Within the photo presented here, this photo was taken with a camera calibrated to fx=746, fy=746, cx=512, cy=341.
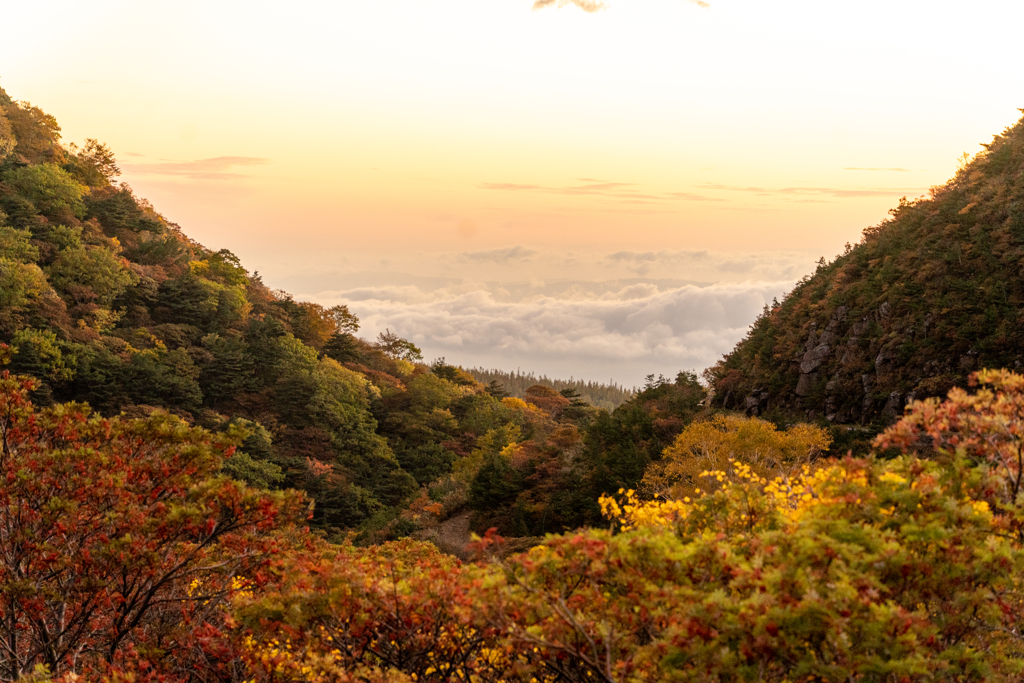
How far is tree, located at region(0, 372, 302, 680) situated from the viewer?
1207cm

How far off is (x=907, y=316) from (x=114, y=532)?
33.0m

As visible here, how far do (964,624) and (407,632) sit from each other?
6.93 meters

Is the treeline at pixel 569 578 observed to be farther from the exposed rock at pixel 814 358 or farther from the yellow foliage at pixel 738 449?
the exposed rock at pixel 814 358

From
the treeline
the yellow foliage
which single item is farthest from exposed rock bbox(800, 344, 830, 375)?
the treeline

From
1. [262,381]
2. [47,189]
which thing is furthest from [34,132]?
[262,381]

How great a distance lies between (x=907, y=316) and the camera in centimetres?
3406

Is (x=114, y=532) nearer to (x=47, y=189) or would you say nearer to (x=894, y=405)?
(x=894, y=405)

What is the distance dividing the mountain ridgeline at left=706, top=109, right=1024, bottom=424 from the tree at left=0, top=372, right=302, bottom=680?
27.5 meters

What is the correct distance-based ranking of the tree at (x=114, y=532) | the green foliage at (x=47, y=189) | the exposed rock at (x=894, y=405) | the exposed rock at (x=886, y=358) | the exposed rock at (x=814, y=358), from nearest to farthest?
→ the tree at (x=114, y=532) → the exposed rock at (x=894, y=405) → the exposed rock at (x=886, y=358) → the exposed rock at (x=814, y=358) → the green foliage at (x=47, y=189)

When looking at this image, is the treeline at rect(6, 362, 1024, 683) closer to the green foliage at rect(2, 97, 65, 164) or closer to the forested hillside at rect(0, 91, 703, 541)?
the forested hillside at rect(0, 91, 703, 541)

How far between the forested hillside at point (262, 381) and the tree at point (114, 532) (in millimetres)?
22619

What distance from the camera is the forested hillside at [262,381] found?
139 feet

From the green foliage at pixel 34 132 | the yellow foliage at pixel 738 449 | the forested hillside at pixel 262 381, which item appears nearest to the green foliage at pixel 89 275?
the forested hillside at pixel 262 381

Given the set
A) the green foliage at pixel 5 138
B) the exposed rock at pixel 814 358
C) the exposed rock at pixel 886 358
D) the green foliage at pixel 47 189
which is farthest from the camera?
the green foliage at pixel 5 138
